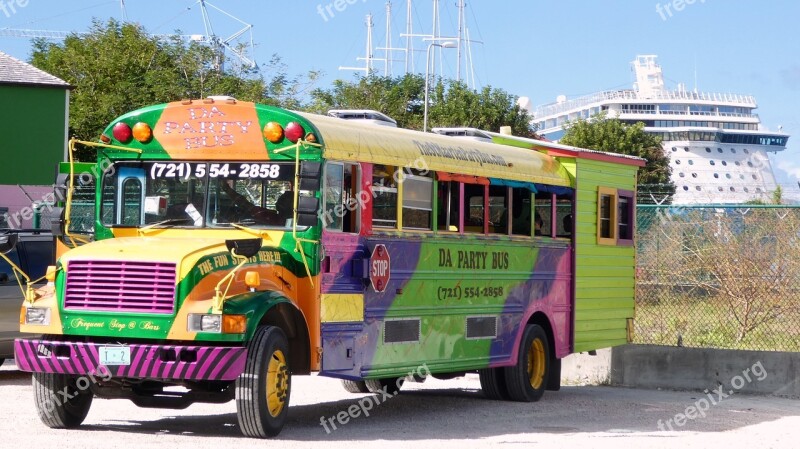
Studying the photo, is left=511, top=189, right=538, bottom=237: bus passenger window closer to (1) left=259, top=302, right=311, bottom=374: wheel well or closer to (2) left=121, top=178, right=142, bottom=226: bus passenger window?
(1) left=259, top=302, right=311, bottom=374: wheel well

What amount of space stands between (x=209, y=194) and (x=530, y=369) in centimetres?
543

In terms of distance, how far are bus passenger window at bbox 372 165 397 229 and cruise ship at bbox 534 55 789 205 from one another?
94771mm

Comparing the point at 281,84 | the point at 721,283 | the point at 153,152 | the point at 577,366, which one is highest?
the point at 281,84

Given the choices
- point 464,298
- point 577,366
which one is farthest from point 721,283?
point 464,298

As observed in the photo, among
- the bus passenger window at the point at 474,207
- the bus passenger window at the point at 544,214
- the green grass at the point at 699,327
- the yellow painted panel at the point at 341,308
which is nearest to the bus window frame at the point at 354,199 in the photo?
the yellow painted panel at the point at 341,308

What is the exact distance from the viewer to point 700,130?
372ft

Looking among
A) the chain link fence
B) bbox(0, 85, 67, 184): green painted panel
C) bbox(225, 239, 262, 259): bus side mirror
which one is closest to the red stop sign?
bbox(225, 239, 262, 259): bus side mirror

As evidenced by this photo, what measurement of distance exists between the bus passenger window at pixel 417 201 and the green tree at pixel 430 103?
4262cm

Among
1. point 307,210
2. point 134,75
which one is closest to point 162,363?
point 307,210

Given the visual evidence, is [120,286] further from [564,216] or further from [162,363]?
[564,216]

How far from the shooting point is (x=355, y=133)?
11.8 meters

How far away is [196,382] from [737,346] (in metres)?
9.99

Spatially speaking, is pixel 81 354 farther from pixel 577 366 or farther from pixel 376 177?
pixel 577 366

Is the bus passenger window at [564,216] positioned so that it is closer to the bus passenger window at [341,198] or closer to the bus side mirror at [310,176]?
the bus passenger window at [341,198]
